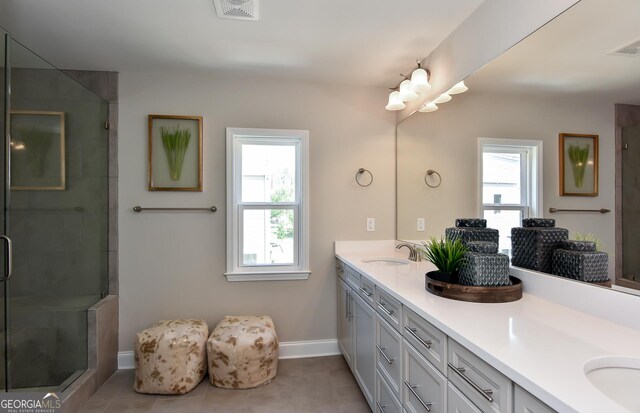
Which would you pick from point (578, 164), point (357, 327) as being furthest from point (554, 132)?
point (357, 327)


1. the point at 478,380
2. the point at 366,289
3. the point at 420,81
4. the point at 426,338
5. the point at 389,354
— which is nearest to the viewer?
the point at 478,380

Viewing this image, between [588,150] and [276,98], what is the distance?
2.23 meters

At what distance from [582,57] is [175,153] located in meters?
2.66

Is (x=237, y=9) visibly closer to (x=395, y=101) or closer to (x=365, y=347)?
(x=395, y=101)

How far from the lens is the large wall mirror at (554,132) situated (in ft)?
3.95

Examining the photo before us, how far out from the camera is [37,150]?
205 centimetres

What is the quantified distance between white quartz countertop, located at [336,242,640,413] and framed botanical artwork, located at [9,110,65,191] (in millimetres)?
2181

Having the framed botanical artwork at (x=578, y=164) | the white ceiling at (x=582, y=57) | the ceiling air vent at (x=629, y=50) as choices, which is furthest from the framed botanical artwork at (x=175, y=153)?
the ceiling air vent at (x=629, y=50)

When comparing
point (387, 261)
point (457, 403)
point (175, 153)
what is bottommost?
point (457, 403)

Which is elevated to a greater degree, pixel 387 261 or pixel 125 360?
pixel 387 261

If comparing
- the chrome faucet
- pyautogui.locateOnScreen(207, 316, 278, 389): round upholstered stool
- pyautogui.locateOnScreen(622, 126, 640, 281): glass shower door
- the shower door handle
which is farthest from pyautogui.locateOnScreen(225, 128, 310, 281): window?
pyautogui.locateOnScreen(622, 126, 640, 281): glass shower door

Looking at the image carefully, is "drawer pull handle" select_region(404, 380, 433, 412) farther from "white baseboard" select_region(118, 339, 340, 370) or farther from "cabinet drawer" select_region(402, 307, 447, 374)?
"white baseboard" select_region(118, 339, 340, 370)

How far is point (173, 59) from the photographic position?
253 centimetres

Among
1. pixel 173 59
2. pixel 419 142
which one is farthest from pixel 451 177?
pixel 173 59
